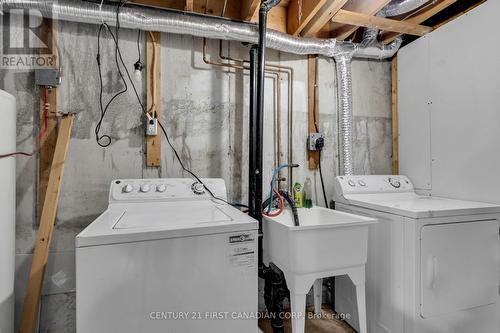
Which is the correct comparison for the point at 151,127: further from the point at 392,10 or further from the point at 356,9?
the point at 392,10

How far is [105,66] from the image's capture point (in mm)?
1714

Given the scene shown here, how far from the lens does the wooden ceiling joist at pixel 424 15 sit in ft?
5.65

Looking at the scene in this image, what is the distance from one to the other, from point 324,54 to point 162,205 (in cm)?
174

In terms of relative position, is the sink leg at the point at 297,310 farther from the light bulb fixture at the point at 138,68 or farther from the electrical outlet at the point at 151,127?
the light bulb fixture at the point at 138,68

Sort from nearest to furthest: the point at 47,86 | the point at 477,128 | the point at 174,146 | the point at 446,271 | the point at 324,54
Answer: the point at 446,271
the point at 47,86
the point at 477,128
the point at 174,146
the point at 324,54

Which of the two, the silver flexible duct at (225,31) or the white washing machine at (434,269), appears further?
the silver flexible duct at (225,31)

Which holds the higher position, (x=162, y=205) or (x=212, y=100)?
(x=212, y=100)

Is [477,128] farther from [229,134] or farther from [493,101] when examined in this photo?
[229,134]

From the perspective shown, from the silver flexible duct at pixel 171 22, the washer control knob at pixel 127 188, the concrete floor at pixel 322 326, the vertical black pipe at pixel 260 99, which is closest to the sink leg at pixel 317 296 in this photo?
the concrete floor at pixel 322 326

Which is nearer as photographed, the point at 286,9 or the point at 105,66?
the point at 105,66

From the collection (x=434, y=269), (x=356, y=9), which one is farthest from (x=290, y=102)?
(x=434, y=269)

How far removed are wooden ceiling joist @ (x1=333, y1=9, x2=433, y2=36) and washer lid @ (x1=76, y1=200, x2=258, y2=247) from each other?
5.42 ft

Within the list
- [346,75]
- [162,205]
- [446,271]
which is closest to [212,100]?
[162,205]

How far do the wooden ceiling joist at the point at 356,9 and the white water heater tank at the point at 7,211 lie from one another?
7.71 feet
